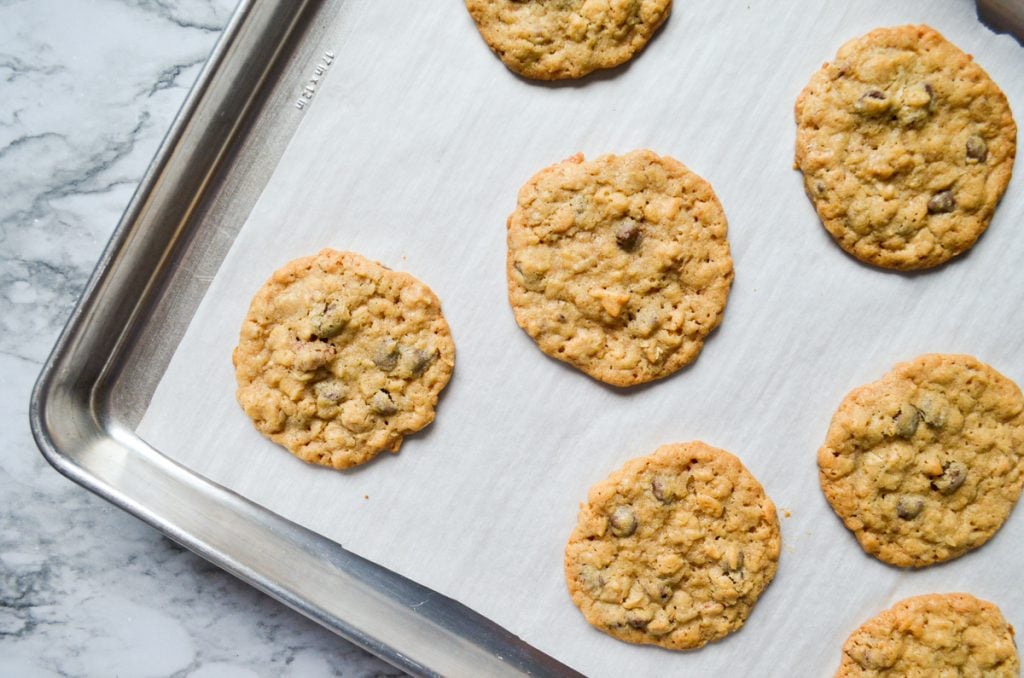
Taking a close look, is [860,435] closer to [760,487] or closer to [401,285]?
[760,487]

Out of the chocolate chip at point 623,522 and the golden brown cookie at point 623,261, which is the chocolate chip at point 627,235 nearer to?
the golden brown cookie at point 623,261

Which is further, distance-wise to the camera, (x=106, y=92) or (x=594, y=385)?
(x=106, y=92)

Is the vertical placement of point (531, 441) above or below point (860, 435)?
below

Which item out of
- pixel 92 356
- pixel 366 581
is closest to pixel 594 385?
pixel 366 581

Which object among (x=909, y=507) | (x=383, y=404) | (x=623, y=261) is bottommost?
(x=383, y=404)

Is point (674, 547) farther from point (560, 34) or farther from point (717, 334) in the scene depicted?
point (560, 34)

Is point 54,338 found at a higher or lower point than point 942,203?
lower

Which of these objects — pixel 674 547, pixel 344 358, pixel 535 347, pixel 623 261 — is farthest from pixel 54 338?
pixel 674 547
